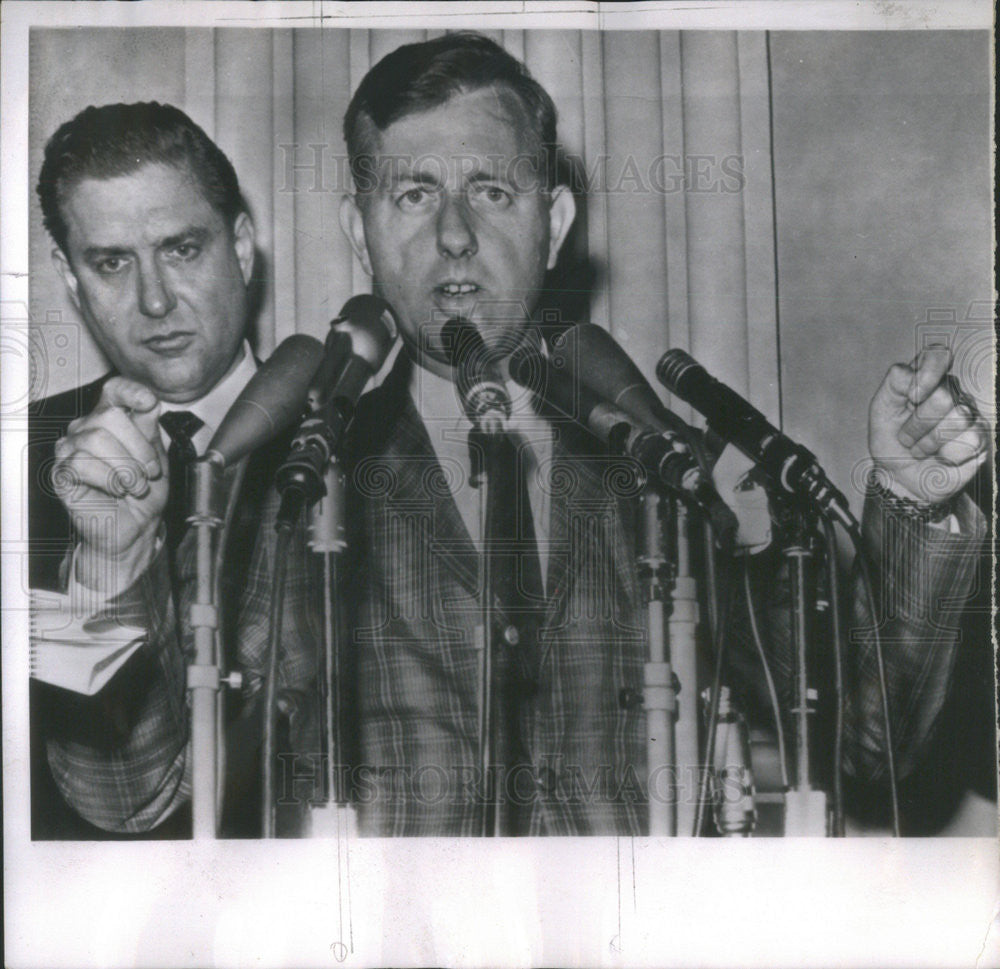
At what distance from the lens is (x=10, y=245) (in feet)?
8.23

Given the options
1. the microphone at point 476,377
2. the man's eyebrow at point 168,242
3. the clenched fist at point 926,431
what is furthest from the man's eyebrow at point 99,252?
the clenched fist at point 926,431

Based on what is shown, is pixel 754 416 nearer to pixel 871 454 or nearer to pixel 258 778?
pixel 871 454

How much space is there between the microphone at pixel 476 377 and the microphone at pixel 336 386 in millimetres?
132

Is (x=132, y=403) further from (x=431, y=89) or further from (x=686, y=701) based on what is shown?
(x=686, y=701)

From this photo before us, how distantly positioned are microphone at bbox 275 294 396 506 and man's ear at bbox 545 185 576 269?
0.36 metres

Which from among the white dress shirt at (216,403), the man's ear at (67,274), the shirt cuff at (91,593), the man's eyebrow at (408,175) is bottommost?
the shirt cuff at (91,593)

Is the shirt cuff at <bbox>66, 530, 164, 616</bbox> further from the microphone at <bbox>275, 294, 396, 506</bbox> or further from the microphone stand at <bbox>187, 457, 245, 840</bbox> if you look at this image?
the microphone at <bbox>275, 294, 396, 506</bbox>

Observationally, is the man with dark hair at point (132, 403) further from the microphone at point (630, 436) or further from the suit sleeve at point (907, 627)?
the suit sleeve at point (907, 627)

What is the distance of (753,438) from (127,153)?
1.42 meters

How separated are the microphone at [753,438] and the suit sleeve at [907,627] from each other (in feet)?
0.32

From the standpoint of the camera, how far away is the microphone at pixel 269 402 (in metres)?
2.50

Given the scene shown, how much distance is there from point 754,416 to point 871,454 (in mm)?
258

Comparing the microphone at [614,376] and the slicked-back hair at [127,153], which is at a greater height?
the slicked-back hair at [127,153]

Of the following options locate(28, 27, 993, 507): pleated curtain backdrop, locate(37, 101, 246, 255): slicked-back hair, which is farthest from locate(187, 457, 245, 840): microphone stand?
locate(37, 101, 246, 255): slicked-back hair
